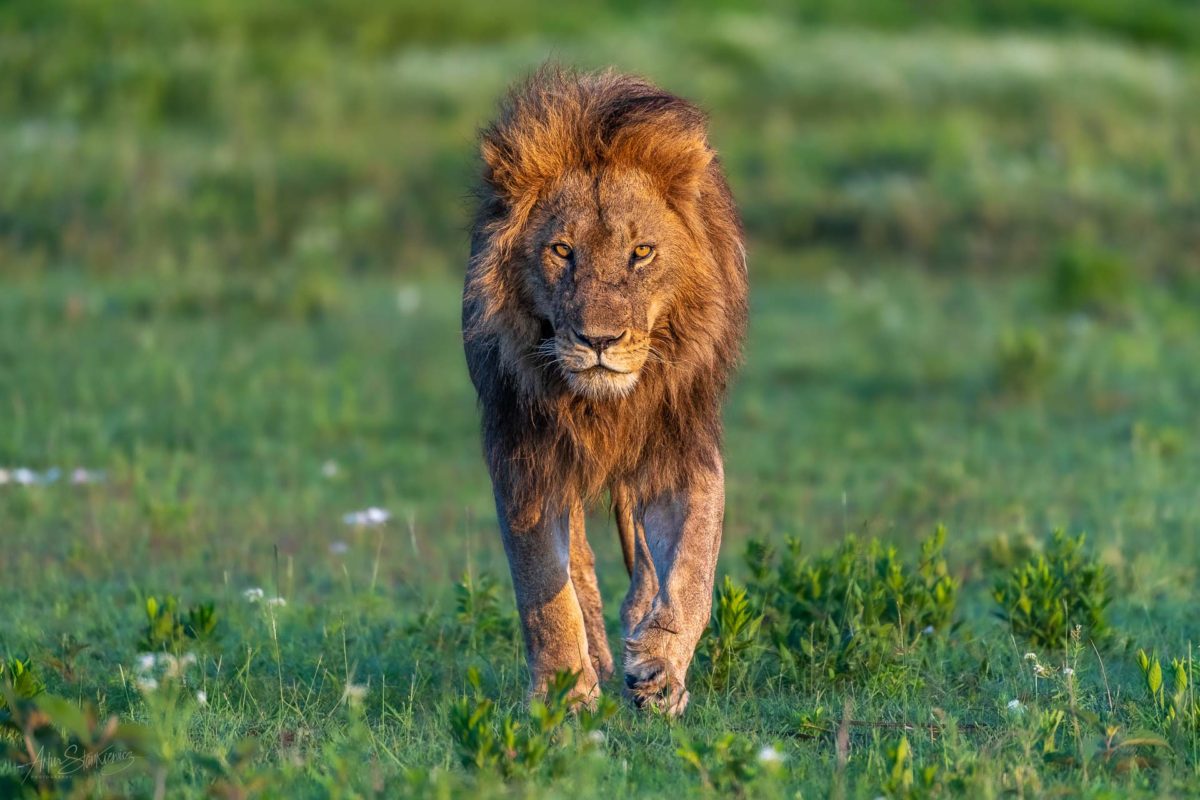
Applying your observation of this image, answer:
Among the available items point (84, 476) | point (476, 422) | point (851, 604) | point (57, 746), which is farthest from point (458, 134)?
point (57, 746)

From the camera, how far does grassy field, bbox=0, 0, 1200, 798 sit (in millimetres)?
4074

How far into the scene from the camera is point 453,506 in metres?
8.21

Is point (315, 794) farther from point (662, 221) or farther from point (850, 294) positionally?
point (850, 294)

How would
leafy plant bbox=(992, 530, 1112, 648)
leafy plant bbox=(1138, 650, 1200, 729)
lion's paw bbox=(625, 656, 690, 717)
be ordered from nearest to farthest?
leafy plant bbox=(1138, 650, 1200, 729) → lion's paw bbox=(625, 656, 690, 717) → leafy plant bbox=(992, 530, 1112, 648)

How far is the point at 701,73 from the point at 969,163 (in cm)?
484

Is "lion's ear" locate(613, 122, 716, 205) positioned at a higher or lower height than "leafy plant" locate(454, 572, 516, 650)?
higher

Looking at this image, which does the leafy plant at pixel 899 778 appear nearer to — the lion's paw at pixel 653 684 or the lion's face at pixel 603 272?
the lion's paw at pixel 653 684

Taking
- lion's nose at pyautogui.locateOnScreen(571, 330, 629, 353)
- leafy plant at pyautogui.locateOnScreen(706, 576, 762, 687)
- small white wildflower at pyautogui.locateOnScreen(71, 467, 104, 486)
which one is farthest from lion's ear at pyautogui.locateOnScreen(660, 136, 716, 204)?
small white wildflower at pyautogui.locateOnScreen(71, 467, 104, 486)

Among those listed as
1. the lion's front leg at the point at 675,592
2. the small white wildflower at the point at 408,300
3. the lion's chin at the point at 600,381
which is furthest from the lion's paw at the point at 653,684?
the small white wildflower at the point at 408,300

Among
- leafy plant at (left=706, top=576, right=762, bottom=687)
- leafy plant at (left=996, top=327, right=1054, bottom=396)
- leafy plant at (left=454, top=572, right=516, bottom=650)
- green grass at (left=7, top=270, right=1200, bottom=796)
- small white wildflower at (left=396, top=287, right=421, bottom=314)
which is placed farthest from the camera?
small white wildflower at (left=396, top=287, right=421, bottom=314)

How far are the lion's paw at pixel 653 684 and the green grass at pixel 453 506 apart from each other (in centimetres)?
7

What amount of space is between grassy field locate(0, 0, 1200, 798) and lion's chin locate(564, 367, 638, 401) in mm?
752

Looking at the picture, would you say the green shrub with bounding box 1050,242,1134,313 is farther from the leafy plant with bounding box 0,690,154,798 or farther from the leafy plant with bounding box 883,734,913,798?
the leafy plant with bounding box 0,690,154,798

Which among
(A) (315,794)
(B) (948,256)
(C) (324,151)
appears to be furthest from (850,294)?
(A) (315,794)
